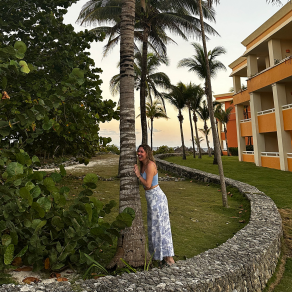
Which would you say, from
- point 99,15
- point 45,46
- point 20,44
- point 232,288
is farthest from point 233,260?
point 99,15

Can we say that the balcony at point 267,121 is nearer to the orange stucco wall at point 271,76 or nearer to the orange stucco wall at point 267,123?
the orange stucco wall at point 267,123

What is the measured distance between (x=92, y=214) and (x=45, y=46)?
5943mm

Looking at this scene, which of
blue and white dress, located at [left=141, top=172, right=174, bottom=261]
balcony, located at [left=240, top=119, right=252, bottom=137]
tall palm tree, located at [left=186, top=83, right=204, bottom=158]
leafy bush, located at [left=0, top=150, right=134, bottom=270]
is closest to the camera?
leafy bush, located at [left=0, top=150, right=134, bottom=270]

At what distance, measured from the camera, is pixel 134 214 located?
10.5ft

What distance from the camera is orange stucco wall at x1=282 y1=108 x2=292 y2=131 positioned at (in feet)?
47.0

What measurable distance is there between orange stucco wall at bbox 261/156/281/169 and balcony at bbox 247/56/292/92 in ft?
15.8

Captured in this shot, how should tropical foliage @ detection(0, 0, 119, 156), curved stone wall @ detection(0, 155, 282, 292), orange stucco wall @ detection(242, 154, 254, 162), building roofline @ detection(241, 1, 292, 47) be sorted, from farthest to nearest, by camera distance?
1. orange stucco wall @ detection(242, 154, 254, 162)
2. building roofline @ detection(241, 1, 292, 47)
3. tropical foliage @ detection(0, 0, 119, 156)
4. curved stone wall @ detection(0, 155, 282, 292)

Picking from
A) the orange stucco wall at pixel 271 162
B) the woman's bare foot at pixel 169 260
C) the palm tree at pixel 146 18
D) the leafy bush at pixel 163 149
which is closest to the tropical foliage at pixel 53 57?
the woman's bare foot at pixel 169 260

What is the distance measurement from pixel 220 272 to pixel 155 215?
3.65 ft

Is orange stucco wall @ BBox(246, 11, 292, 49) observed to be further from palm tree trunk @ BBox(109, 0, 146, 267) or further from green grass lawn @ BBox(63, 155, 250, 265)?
palm tree trunk @ BBox(109, 0, 146, 267)

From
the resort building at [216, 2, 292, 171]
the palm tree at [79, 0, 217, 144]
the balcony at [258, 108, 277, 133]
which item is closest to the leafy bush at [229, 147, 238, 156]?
the resort building at [216, 2, 292, 171]

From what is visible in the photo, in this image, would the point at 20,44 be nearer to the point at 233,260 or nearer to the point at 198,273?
the point at 198,273

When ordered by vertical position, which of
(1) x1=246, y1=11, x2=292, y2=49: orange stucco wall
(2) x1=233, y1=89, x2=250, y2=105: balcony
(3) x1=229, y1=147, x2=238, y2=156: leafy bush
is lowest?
(3) x1=229, y1=147, x2=238, y2=156: leafy bush

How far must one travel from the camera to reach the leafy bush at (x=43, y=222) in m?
2.69
